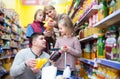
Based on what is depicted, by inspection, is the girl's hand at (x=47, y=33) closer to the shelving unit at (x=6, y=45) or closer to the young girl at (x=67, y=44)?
the young girl at (x=67, y=44)

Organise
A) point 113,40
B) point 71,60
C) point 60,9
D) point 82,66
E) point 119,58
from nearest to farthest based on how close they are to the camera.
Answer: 1. point 119,58
2. point 113,40
3. point 71,60
4. point 82,66
5. point 60,9

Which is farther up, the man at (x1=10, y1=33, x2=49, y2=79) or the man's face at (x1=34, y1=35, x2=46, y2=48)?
the man's face at (x1=34, y1=35, x2=46, y2=48)

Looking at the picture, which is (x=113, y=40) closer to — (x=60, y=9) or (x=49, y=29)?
(x=49, y=29)

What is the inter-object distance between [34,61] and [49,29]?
1213 mm

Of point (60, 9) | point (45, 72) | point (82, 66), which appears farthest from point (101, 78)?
point (60, 9)

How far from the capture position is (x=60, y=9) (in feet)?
46.8

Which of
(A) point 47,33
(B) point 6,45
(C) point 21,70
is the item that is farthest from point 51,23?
(B) point 6,45

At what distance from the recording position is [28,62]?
279 centimetres

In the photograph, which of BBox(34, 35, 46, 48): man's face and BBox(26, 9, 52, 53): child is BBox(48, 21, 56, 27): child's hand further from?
BBox(34, 35, 46, 48): man's face

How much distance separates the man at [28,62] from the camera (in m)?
2.84

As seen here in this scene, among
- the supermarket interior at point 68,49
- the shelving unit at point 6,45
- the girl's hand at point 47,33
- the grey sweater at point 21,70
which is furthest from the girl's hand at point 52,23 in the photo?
the shelving unit at point 6,45

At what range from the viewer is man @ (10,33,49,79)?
284cm

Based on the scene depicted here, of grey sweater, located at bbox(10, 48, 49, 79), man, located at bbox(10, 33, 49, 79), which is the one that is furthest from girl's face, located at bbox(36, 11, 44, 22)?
grey sweater, located at bbox(10, 48, 49, 79)

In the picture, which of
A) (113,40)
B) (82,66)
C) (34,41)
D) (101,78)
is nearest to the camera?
(113,40)
